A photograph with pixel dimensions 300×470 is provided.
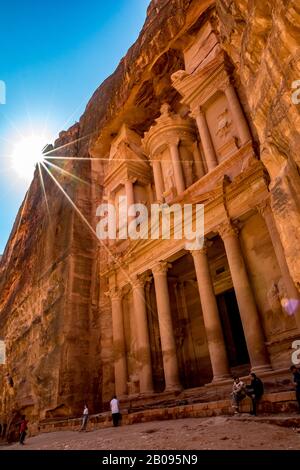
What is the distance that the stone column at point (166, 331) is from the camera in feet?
38.1

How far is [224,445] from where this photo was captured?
4457 mm

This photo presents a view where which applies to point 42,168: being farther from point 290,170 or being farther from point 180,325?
point 290,170

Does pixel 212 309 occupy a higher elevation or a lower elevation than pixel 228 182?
lower

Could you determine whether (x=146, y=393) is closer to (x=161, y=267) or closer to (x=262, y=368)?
(x=161, y=267)

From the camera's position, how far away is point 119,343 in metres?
14.5

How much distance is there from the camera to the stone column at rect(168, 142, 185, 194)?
14047 mm

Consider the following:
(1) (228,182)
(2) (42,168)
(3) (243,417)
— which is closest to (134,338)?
(1) (228,182)

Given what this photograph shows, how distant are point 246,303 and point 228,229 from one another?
247cm

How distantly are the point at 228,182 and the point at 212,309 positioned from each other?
4291 mm

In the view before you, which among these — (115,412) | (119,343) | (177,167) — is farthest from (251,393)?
(177,167)

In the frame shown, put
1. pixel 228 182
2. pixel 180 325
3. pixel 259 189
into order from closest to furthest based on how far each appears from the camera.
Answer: pixel 259 189 → pixel 228 182 → pixel 180 325

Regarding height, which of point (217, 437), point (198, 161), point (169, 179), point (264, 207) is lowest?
point (217, 437)

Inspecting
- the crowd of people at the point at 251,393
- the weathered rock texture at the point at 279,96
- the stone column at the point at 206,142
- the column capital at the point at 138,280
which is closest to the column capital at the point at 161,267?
the column capital at the point at 138,280

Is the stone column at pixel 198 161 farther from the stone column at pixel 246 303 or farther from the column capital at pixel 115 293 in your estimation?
the column capital at pixel 115 293
